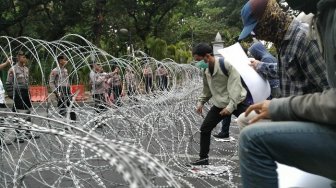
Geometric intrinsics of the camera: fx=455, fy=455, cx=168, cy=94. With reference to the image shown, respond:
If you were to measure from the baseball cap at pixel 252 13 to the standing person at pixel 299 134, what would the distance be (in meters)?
0.87

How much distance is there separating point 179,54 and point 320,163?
26.3 m

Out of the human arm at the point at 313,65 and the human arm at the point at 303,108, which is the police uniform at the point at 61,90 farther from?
the human arm at the point at 303,108

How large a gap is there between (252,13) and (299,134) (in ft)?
3.95

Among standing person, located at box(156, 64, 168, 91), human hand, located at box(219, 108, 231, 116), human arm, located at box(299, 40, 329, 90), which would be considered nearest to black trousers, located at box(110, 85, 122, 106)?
standing person, located at box(156, 64, 168, 91)

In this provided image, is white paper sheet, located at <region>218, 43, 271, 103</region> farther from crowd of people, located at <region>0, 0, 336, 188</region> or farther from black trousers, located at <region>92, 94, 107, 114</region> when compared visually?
black trousers, located at <region>92, 94, 107, 114</region>

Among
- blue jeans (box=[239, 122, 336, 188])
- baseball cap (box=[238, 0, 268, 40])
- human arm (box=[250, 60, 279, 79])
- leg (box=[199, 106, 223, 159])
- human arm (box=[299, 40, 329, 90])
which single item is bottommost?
leg (box=[199, 106, 223, 159])

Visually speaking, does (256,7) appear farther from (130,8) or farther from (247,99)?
(130,8)

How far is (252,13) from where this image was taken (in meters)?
2.66

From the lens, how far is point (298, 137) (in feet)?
5.31

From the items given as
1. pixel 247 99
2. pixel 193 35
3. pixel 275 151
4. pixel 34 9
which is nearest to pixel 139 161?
pixel 275 151

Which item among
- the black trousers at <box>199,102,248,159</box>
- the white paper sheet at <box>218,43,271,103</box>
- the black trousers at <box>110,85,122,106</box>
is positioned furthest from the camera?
the black trousers at <box>110,85,122,106</box>

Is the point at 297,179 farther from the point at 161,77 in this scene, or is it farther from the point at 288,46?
the point at 161,77

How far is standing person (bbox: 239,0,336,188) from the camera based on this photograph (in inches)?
61.3

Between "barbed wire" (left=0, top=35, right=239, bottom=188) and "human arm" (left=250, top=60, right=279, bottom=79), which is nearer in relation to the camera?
"barbed wire" (left=0, top=35, right=239, bottom=188)
